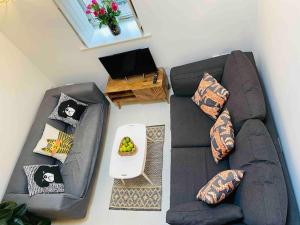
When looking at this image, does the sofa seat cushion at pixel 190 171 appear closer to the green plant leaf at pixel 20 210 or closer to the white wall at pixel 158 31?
the white wall at pixel 158 31

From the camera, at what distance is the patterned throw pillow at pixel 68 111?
3193mm

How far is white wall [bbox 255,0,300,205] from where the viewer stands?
1.50 m

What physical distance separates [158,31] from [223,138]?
1516 mm

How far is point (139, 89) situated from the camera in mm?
3133

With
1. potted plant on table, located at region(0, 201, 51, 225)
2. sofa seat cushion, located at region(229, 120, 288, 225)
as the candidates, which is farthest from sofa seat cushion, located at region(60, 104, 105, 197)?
sofa seat cushion, located at region(229, 120, 288, 225)

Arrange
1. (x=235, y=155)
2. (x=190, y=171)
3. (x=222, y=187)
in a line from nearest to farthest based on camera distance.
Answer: (x=222, y=187) < (x=235, y=155) < (x=190, y=171)

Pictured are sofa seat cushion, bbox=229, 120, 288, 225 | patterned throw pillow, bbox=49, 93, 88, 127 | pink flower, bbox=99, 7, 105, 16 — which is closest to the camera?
sofa seat cushion, bbox=229, 120, 288, 225

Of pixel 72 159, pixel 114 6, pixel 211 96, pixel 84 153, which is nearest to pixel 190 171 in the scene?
pixel 211 96

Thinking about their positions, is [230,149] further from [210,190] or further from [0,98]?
[0,98]

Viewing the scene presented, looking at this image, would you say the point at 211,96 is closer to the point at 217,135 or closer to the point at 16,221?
the point at 217,135

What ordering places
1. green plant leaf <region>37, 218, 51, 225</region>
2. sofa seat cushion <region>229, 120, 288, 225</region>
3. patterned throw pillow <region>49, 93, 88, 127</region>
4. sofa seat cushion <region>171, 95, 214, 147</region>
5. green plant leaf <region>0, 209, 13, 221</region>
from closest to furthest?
sofa seat cushion <region>229, 120, 288, 225</region>
green plant leaf <region>0, 209, 13, 221</region>
sofa seat cushion <region>171, 95, 214, 147</region>
green plant leaf <region>37, 218, 51, 225</region>
patterned throw pillow <region>49, 93, 88, 127</region>

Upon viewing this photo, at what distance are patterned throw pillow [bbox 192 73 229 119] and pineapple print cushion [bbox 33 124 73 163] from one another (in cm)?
170

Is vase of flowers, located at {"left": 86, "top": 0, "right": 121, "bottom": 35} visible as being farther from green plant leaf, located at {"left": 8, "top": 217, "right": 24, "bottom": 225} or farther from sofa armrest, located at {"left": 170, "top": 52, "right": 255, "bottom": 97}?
green plant leaf, located at {"left": 8, "top": 217, "right": 24, "bottom": 225}

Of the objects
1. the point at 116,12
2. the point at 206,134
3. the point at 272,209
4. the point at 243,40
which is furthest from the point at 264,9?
the point at 272,209
